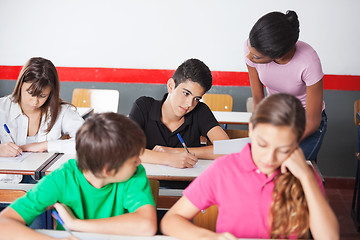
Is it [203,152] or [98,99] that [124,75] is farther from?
[203,152]

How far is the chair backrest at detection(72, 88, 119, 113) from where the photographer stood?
3699 millimetres

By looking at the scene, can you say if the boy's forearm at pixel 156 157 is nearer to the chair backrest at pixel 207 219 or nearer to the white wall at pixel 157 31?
the chair backrest at pixel 207 219

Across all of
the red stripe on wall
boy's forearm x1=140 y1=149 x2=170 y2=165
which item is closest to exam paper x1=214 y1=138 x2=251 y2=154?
boy's forearm x1=140 y1=149 x2=170 y2=165

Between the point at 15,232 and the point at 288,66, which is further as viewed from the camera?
the point at 288,66

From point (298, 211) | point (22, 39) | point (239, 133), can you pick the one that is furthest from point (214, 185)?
point (22, 39)

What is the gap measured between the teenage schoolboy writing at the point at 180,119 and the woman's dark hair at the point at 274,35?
0.35 meters

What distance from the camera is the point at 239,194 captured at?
1.35m

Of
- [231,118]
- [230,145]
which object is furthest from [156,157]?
[231,118]

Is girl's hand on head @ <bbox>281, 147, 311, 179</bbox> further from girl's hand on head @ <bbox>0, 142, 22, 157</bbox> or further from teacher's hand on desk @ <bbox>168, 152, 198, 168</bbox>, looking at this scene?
girl's hand on head @ <bbox>0, 142, 22, 157</bbox>

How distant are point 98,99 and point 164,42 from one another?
87cm

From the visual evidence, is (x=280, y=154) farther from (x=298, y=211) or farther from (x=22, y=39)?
(x=22, y=39)

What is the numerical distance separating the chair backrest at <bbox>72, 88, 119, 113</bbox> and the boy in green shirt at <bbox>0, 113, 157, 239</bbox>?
225cm

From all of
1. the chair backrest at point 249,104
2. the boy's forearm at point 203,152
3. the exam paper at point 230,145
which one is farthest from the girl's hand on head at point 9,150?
the chair backrest at point 249,104

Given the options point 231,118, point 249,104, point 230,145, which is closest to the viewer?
point 230,145
